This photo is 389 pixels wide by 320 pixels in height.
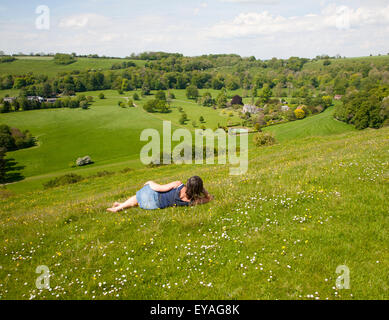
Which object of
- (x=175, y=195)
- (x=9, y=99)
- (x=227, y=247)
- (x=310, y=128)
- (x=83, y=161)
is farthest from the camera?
(x=9, y=99)

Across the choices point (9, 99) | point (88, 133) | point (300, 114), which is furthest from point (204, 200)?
point (9, 99)

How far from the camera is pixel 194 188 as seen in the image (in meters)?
10.2

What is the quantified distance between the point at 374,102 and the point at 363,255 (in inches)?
4352

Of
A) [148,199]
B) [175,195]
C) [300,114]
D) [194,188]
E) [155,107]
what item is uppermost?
[155,107]

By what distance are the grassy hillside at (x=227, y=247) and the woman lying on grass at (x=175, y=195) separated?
1.59 ft

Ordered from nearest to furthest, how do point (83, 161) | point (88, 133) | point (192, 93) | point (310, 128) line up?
point (83, 161)
point (310, 128)
point (88, 133)
point (192, 93)

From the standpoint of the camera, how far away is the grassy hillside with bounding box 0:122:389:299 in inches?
240

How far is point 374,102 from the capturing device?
302 ft

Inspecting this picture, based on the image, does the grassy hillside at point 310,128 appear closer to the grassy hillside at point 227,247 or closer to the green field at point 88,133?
the green field at point 88,133

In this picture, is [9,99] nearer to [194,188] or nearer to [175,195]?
[175,195]

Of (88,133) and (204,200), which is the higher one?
(204,200)

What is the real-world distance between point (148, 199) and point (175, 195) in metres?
1.32

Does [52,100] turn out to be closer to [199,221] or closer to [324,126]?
[324,126]

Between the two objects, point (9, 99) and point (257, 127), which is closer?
point (257, 127)
